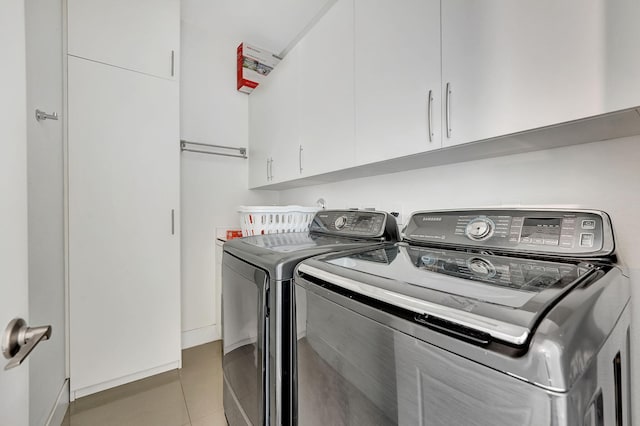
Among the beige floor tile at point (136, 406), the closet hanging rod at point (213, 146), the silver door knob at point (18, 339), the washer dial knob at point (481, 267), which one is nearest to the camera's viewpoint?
the silver door knob at point (18, 339)

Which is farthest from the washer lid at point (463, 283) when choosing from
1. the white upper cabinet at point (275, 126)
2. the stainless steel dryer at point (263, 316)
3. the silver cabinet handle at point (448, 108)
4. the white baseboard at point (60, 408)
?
the white baseboard at point (60, 408)

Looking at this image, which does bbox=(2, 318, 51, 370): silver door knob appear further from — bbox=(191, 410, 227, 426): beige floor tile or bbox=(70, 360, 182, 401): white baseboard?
bbox=(70, 360, 182, 401): white baseboard

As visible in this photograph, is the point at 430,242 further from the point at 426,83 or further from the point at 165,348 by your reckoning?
the point at 165,348

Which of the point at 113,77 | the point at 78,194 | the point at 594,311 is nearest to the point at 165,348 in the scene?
the point at 78,194

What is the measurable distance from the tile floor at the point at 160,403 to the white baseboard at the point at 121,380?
1.1 inches

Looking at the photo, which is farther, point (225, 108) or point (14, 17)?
point (225, 108)

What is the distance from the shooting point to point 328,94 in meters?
1.61

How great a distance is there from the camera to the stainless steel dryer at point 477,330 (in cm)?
37

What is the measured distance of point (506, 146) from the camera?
1012 mm

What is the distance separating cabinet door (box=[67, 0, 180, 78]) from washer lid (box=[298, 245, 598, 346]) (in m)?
2.12

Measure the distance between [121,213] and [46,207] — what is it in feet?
1.52

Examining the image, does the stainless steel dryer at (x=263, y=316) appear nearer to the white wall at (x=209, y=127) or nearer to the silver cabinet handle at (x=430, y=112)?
the silver cabinet handle at (x=430, y=112)

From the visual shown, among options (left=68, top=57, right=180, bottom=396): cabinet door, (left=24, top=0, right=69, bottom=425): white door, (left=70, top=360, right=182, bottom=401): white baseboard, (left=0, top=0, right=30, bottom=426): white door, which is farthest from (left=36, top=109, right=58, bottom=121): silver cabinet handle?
(left=70, top=360, right=182, bottom=401): white baseboard

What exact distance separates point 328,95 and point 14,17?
1287 mm
